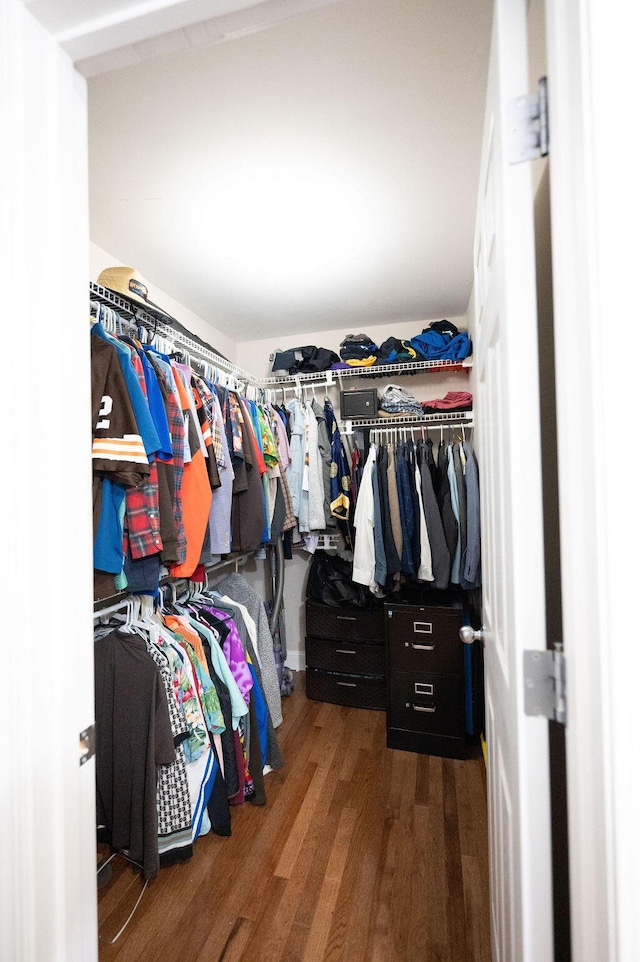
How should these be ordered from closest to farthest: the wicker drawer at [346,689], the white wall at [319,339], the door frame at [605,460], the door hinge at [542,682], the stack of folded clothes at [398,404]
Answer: the door frame at [605,460] → the door hinge at [542,682] → the wicker drawer at [346,689] → the stack of folded clothes at [398,404] → the white wall at [319,339]

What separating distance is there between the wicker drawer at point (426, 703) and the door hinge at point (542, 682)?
5.89 ft

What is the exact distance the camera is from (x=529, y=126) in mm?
591

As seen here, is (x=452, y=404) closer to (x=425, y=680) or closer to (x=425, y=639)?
(x=425, y=639)

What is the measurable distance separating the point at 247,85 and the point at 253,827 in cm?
260

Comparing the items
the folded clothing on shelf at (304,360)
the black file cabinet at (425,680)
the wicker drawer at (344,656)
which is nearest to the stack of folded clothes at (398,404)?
the folded clothing on shelf at (304,360)

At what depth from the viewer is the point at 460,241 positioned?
6.75 feet

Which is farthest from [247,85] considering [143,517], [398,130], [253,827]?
[253,827]

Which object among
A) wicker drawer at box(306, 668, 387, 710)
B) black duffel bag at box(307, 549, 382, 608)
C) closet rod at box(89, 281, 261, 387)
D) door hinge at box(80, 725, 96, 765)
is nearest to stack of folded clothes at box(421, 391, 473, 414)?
black duffel bag at box(307, 549, 382, 608)

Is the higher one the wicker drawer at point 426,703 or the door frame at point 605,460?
the door frame at point 605,460

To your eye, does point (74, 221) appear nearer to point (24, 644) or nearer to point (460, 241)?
point (24, 644)

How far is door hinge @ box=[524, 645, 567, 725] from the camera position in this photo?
0.57 metres

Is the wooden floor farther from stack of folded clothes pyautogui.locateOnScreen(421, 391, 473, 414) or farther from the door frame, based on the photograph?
stack of folded clothes pyautogui.locateOnScreen(421, 391, 473, 414)

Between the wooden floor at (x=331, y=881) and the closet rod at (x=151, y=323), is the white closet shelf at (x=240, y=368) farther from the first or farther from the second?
the wooden floor at (x=331, y=881)

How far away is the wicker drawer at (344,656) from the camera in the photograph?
8.61 feet
